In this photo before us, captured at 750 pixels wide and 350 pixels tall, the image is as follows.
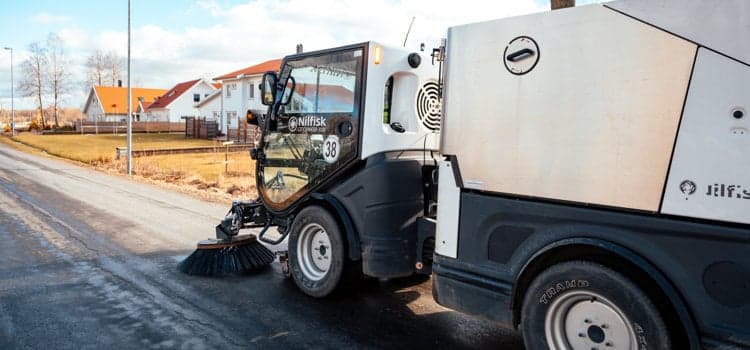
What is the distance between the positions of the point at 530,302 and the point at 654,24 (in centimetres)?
174

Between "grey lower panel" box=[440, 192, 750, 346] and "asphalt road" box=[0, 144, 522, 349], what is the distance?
2.50ft

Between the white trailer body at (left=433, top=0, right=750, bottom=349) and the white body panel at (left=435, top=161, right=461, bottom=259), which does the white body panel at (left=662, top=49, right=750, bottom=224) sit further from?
the white body panel at (left=435, top=161, right=461, bottom=259)

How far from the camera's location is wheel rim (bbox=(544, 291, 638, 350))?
3.05 m

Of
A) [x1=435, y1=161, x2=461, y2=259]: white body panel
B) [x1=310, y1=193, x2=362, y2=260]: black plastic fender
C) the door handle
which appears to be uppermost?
the door handle

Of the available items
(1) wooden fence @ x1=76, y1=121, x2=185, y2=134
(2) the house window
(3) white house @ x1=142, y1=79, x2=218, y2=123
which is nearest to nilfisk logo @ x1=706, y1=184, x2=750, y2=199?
(2) the house window

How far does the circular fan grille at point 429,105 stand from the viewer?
4.97 metres

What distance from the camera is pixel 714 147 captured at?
2676 mm

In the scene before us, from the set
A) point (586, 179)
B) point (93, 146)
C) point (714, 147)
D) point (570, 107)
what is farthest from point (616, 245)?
point (93, 146)

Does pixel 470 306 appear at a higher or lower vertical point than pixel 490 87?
lower

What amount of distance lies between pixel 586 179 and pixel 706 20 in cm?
100

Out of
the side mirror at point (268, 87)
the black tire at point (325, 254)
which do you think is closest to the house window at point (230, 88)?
the side mirror at point (268, 87)

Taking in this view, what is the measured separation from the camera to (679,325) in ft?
9.42

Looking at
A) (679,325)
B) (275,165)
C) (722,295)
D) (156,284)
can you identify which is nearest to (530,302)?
(679,325)

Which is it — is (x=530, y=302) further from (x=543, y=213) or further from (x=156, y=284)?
(x=156, y=284)
